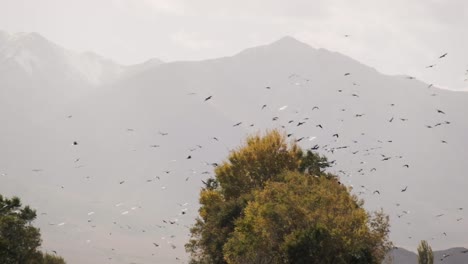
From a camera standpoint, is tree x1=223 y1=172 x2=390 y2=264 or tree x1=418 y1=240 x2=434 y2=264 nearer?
tree x1=223 y1=172 x2=390 y2=264

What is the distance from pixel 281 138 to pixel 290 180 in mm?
12308

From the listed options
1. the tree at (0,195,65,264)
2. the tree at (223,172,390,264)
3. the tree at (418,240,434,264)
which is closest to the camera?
the tree at (223,172,390,264)

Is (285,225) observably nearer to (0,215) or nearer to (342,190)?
(342,190)

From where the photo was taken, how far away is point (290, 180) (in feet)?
181

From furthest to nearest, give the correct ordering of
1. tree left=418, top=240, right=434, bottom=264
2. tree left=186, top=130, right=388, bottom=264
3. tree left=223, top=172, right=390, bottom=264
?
tree left=418, top=240, right=434, bottom=264, tree left=186, top=130, right=388, bottom=264, tree left=223, top=172, right=390, bottom=264

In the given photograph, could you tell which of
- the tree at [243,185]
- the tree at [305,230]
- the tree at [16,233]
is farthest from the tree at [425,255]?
the tree at [16,233]

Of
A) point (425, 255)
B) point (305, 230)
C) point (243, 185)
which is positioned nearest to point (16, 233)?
point (243, 185)

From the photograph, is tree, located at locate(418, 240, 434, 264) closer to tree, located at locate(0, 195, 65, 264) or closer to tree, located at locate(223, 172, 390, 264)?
tree, located at locate(223, 172, 390, 264)

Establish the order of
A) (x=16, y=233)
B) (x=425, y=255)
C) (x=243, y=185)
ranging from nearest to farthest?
(x=16, y=233)
(x=243, y=185)
(x=425, y=255)

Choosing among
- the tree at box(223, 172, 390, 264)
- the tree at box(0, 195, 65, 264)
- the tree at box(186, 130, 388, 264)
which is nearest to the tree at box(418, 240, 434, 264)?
the tree at box(186, 130, 388, 264)

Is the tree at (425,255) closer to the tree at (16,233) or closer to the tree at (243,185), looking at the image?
the tree at (243,185)

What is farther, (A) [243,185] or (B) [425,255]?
(B) [425,255]

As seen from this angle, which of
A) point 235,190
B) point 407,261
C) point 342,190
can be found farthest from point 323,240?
point 407,261

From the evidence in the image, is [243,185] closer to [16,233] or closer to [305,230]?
[305,230]
